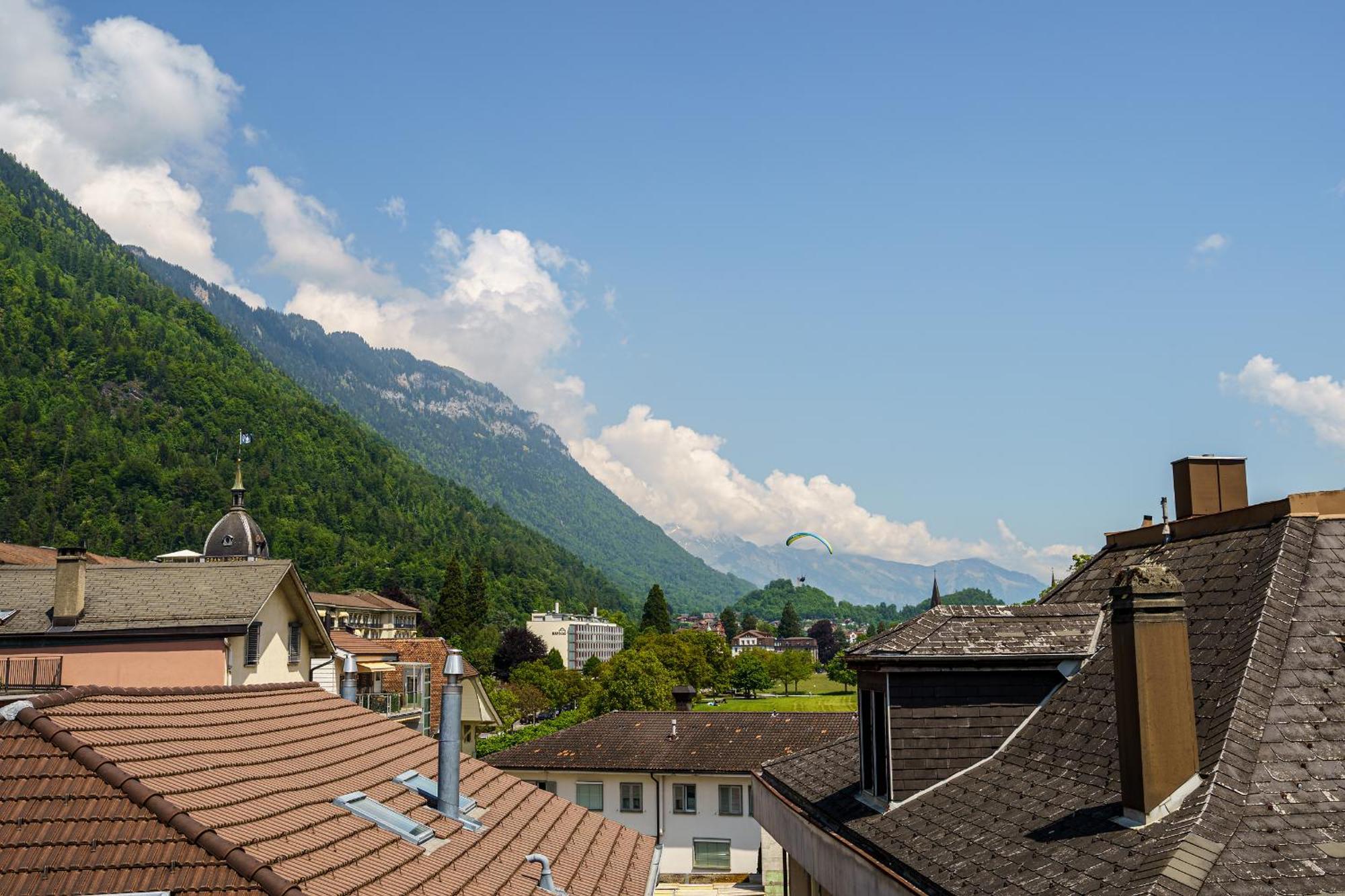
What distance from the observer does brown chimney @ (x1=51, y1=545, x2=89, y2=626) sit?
28125 millimetres

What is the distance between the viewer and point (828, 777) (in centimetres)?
A: 1535

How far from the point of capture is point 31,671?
27.4m

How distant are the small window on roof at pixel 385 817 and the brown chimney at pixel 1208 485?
388 inches

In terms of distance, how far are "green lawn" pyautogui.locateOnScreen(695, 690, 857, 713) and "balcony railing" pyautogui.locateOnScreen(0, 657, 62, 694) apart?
92.6 m

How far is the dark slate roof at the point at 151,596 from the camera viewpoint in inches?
1099

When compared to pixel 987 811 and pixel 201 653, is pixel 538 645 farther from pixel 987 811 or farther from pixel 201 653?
pixel 987 811

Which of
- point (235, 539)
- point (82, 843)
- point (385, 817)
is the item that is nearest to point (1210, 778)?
point (385, 817)

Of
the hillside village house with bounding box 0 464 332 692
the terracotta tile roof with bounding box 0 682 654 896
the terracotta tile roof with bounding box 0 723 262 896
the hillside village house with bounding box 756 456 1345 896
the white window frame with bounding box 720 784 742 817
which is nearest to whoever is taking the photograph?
the hillside village house with bounding box 756 456 1345 896

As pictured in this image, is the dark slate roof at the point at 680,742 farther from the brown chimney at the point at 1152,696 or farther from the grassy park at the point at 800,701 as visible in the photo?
the grassy park at the point at 800,701

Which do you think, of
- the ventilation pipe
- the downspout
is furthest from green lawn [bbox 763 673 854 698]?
the ventilation pipe

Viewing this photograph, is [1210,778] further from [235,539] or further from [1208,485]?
[235,539]

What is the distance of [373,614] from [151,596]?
127590mm

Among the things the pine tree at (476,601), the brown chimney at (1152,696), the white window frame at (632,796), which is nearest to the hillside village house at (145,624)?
the white window frame at (632,796)

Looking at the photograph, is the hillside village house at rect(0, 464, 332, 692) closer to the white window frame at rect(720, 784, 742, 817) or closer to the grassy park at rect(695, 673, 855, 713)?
the white window frame at rect(720, 784, 742, 817)
